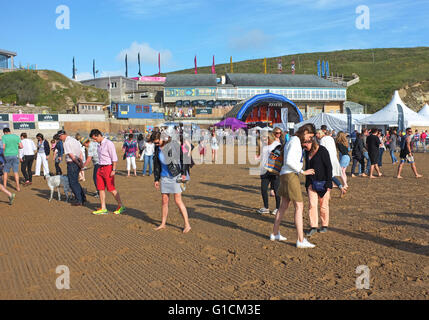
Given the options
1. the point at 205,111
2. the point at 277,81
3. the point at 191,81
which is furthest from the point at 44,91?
the point at 277,81

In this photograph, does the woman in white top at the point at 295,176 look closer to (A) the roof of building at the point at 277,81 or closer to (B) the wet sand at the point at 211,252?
(B) the wet sand at the point at 211,252

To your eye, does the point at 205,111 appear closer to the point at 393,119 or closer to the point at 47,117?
the point at 47,117

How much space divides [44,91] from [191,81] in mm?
27129

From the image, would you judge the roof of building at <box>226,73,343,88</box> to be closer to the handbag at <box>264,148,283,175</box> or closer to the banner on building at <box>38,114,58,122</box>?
the banner on building at <box>38,114,58,122</box>

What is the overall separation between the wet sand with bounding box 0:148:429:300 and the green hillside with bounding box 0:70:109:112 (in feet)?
188

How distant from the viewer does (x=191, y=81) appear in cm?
5828

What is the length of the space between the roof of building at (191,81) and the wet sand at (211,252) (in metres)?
49.7

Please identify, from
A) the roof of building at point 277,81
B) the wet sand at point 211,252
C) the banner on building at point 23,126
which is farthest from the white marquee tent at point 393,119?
the banner on building at point 23,126

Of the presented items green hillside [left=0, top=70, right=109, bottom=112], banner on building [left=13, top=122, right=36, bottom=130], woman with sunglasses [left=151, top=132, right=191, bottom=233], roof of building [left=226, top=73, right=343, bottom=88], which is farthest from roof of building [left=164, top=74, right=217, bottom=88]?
woman with sunglasses [left=151, top=132, right=191, bottom=233]

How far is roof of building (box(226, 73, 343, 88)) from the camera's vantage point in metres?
59.0

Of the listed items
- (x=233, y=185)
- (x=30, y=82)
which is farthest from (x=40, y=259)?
(x=30, y=82)

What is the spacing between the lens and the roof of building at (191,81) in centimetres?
5697

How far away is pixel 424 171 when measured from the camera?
13.9 m
